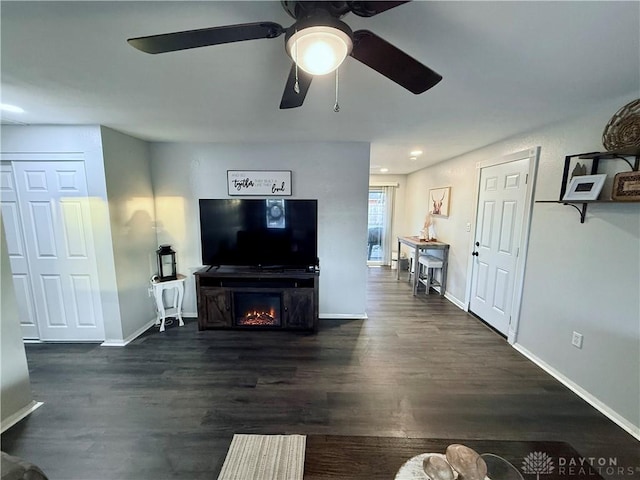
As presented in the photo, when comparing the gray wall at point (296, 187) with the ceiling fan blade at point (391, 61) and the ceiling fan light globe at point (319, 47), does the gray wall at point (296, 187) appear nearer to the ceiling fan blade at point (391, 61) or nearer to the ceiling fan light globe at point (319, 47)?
the ceiling fan blade at point (391, 61)

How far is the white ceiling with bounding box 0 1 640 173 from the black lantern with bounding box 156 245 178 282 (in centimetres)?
141

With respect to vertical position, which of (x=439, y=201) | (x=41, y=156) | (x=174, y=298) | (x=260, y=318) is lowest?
(x=260, y=318)

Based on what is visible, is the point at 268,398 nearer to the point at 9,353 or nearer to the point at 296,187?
the point at 9,353

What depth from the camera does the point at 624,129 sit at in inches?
67.9

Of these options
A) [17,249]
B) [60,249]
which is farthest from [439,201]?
[17,249]

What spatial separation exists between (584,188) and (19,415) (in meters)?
4.49

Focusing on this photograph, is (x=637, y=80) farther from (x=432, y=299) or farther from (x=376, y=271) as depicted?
(x=376, y=271)

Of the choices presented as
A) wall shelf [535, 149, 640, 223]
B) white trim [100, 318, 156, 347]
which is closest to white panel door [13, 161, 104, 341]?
white trim [100, 318, 156, 347]

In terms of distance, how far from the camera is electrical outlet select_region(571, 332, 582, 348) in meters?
2.13

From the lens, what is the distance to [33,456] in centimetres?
158

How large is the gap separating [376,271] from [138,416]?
16.1 ft

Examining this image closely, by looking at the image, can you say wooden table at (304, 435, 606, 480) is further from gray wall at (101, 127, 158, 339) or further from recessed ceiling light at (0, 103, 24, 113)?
recessed ceiling light at (0, 103, 24, 113)

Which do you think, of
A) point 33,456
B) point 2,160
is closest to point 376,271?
point 33,456

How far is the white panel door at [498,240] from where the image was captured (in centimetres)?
285
